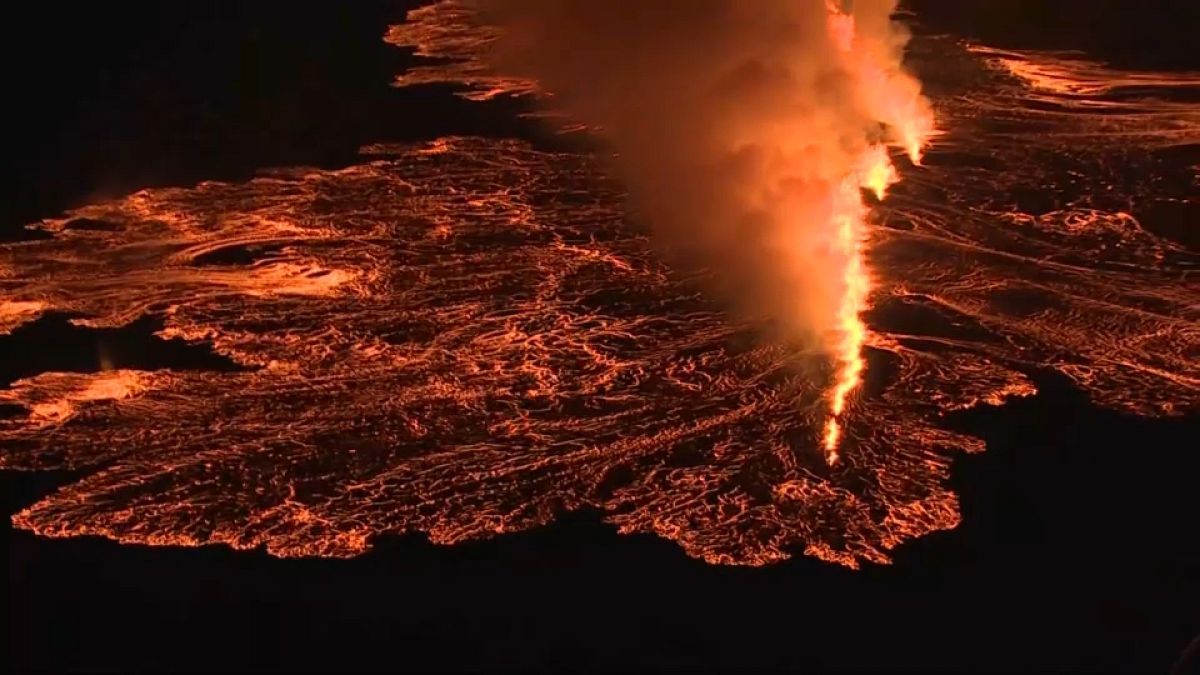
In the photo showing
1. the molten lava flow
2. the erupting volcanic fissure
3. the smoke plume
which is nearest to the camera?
the erupting volcanic fissure

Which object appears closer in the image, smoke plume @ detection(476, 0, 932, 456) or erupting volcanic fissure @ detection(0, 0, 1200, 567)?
erupting volcanic fissure @ detection(0, 0, 1200, 567)

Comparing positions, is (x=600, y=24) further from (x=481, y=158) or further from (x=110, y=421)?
(x=110, y=421)

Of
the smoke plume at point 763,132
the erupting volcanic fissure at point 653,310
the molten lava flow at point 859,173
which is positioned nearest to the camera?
the erupting volcanic fissure at point 653,310

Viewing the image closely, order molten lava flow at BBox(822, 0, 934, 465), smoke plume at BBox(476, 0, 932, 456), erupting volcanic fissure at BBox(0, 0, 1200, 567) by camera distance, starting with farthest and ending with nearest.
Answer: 1. smoke plume at BBox(476, 0, 932, 456)
2. molten lava flow at BBox(822, 0, 934, 465)
3. erupting volcanic fissure at BBox(0, 0, 1200, 567)

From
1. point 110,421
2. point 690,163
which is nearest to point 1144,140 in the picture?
point 690,163

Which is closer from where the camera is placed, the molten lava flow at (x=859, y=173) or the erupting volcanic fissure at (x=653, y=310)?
the erupting volcanic fissure at (x=653, y=310)
